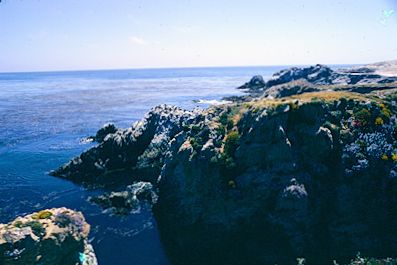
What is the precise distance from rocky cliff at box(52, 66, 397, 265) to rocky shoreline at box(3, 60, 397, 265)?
12cm

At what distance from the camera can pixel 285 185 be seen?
138 feet

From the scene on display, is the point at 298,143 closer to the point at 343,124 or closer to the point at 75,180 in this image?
the point at 343,124

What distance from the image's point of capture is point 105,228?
156ft

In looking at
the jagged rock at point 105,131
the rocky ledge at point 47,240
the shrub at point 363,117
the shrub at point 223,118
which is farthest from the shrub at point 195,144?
the jagged rock at point 105,131

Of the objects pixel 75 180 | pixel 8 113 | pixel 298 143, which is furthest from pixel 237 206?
pixel 8 113

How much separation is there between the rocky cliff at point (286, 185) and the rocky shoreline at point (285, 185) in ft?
0.40

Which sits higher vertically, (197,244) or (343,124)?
(343,124)

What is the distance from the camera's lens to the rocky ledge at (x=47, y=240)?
28.6 meters

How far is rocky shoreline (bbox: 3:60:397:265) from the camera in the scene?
40.1 metres

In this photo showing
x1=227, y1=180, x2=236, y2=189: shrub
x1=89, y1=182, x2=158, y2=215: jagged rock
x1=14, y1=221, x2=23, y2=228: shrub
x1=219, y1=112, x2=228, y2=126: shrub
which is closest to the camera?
x1=14, y1=221, x2=23, y2=228: shrub

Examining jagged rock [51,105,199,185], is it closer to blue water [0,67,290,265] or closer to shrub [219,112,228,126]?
blue water [0,67,290,265]

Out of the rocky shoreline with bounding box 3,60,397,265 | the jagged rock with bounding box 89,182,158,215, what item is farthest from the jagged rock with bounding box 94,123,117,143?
the rocky shoreline with bounding box 3,60,397,265

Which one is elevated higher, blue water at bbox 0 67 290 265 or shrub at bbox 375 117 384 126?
shrub at bbox 375 117 384 126

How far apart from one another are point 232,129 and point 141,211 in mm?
19010
